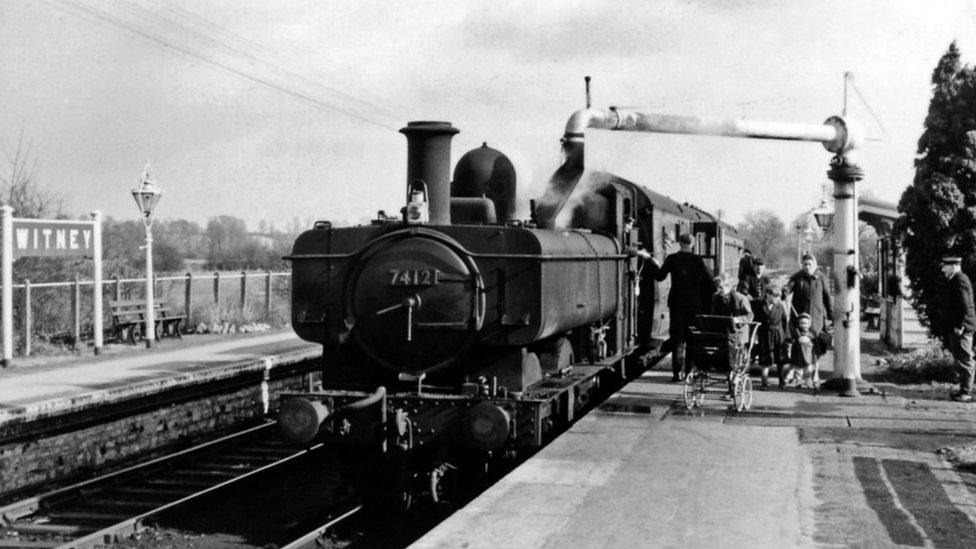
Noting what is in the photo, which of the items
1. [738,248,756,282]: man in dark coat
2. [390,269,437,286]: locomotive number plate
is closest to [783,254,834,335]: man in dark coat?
[738,248,756,282]: man in dark coat

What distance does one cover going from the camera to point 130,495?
9.63m

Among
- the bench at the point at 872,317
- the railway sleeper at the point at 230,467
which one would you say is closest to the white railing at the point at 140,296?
the railway sleeper at the point at 230,467

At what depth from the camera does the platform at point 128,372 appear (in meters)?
11.3

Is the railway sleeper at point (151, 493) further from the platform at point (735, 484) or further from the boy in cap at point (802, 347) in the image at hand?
the boy in cap at point (802, 347)

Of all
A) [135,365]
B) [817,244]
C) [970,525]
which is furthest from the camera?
[817,244]

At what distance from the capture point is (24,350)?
1666 cm

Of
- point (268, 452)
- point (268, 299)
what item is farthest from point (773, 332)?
point (268, 299)

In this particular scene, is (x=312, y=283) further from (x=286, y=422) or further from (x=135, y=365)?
(x=135, y=365)

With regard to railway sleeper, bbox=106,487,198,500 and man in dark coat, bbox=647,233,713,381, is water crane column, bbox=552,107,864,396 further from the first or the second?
railway sleeper, bbox=106,487,198,500

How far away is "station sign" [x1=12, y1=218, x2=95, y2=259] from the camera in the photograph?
15.2 meters

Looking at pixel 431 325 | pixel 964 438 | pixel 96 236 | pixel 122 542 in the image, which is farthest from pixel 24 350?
pixel 964 438

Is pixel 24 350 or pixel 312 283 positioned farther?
pixel 24 350

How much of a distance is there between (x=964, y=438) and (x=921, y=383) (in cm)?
377

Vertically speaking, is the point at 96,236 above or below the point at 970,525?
above
